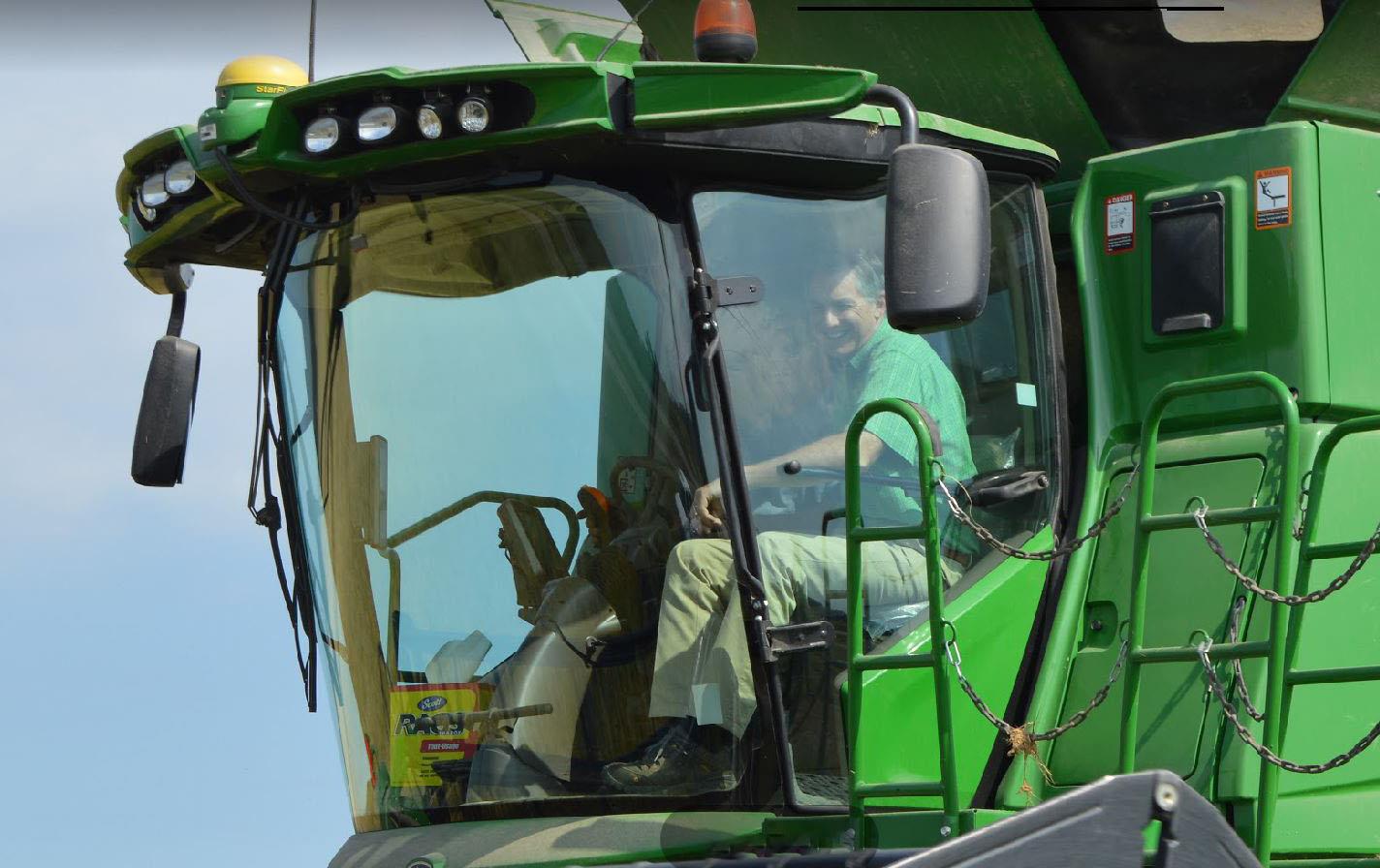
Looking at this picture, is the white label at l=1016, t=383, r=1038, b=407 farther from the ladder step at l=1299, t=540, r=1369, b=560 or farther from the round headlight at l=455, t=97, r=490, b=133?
the round headlight at l=455, t=97, r=490, b=133

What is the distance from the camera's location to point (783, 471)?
4.28 metres

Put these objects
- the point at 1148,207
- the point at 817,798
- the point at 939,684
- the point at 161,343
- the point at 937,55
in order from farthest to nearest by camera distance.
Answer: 1. the point at 937,55
2. the point at 161,343
3. the point at 1148,207
4. the point at 817,798
5. the point at 939,684

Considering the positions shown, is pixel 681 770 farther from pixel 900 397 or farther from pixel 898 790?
pixel 900 397

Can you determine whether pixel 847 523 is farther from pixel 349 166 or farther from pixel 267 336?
pixel 267 336

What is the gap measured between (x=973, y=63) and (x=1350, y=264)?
1.37m

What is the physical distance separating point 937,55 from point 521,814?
2.56 metres

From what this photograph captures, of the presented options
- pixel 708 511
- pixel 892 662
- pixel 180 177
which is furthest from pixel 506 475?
pixel 180 177

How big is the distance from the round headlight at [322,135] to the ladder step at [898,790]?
190 centimetres

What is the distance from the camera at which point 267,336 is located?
16.0ft

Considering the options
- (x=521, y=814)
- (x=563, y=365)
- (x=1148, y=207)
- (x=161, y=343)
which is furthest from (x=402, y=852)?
(x=1148, y=207)

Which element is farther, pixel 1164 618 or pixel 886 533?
pixel 1164 618

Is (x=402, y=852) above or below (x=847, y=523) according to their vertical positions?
below

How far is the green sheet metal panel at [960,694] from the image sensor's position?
4188mm

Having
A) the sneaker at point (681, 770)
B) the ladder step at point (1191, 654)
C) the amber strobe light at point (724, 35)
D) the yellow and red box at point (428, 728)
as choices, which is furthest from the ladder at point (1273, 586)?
the yellow and red box at point (428, 728)
